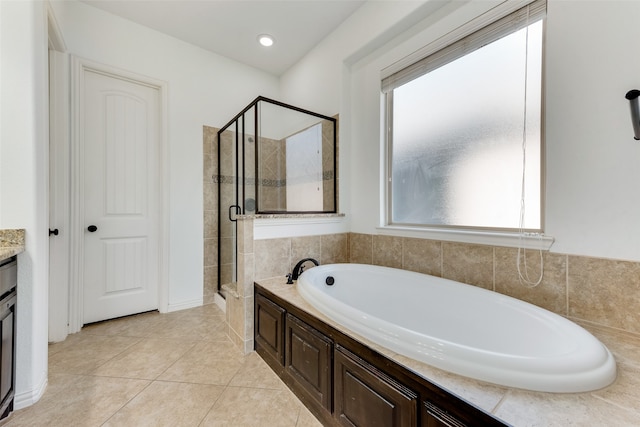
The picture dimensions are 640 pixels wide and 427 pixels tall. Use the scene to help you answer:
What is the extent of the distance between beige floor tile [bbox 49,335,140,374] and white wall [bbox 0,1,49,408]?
0.28m

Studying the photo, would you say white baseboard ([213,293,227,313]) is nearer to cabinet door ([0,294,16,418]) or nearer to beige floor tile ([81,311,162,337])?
beige floor tile ([81,311,162,337])

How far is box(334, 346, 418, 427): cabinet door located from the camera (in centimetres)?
85

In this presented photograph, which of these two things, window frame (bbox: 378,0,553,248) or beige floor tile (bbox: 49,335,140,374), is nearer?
window frame (bbox: 378,0,553,248)

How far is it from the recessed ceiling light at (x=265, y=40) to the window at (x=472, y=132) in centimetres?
134

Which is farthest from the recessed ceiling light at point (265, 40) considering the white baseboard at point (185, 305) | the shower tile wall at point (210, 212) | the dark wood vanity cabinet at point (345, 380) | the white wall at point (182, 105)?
the white baseboard at point (185, 305)

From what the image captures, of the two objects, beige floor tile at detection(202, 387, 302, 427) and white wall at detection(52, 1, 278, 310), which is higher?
white wall at detection(52, 1, 278, 310)

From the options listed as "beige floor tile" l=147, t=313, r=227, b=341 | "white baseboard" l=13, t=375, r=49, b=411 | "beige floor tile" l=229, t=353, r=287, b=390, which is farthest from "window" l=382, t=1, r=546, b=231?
"white baseboard" l=13, t=375, r=49, b=411

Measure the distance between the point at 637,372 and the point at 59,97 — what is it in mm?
3593

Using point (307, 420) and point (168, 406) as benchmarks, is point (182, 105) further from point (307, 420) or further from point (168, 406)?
point (307, 420)

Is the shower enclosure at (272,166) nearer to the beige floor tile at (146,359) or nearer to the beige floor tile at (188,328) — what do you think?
the beige floor tile at (188,328)

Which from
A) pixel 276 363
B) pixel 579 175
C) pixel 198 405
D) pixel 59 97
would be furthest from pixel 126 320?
pixel 579 175

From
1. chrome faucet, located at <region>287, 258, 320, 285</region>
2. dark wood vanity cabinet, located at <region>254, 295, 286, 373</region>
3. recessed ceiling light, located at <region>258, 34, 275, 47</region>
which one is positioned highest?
recessed ceiling light, located at <region>258, 34, 275, 47</region>

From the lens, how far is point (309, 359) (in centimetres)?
130

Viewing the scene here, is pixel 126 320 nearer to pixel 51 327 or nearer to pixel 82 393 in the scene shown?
pixel 51 327
